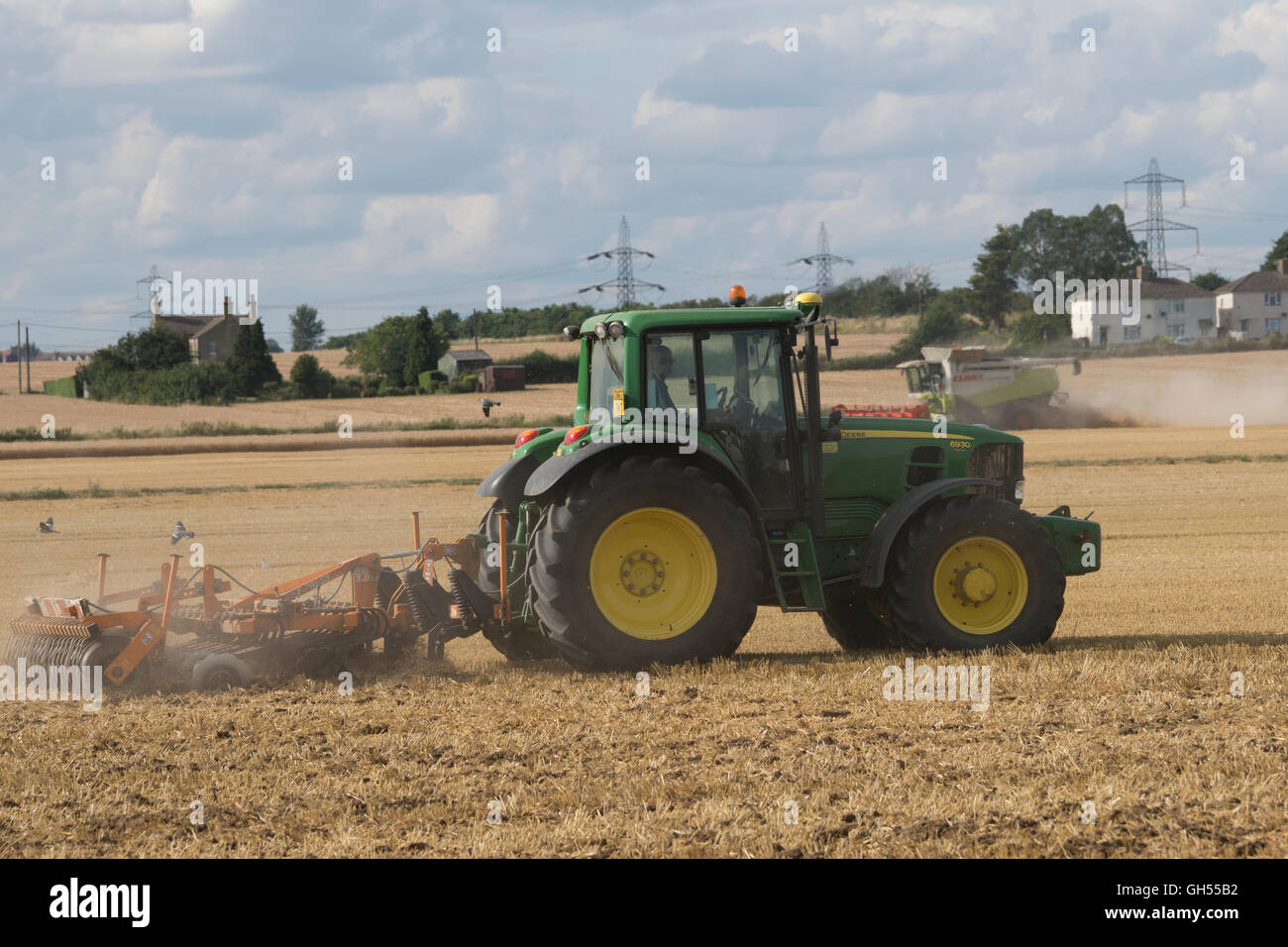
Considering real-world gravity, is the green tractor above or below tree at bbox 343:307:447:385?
below

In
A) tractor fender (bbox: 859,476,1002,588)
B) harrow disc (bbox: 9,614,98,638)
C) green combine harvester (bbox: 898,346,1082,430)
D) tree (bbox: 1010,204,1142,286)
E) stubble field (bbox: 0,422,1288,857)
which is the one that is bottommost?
stubble field (bbox: 0,422,1288,857)

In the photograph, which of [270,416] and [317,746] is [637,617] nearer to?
[317,746]

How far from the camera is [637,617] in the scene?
8.62 meters

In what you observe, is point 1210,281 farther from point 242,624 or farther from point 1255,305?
point 242,624

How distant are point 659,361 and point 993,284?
85.0 metres

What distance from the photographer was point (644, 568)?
862cm

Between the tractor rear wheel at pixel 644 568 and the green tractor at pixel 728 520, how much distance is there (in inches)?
0.5

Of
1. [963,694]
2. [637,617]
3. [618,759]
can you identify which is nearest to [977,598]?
[963,694]

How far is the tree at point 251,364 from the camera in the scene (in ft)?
214

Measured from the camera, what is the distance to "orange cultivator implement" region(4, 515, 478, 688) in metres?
8.42

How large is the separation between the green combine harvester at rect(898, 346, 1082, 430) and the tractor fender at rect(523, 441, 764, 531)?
2979 cm

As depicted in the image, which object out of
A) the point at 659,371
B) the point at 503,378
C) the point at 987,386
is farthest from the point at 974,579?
the point at 503,378

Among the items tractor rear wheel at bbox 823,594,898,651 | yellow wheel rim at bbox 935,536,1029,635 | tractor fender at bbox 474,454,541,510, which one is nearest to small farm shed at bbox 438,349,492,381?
tractor rear wheel at bbox 823,594,898,651

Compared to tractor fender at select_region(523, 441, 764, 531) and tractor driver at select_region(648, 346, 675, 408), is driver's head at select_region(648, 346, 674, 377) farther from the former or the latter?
tractor fender at select_region(523, 441, 764, 531)
